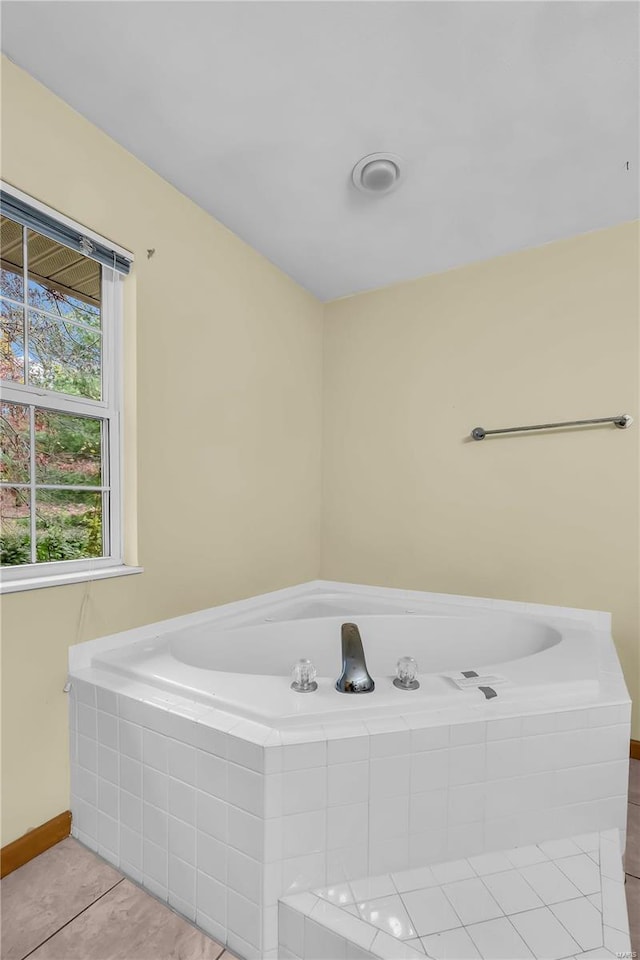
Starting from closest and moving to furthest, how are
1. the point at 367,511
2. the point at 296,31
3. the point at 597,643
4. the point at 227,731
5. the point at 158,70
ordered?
the point at 227,731 < the point at 296,31 < the point at 158,70 < the point at 597,643 < the point at 367,511

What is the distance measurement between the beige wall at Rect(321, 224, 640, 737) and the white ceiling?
1.05 feet

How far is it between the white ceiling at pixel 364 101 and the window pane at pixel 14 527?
1.25 meters

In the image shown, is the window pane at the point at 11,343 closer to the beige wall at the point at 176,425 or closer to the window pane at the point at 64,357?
the window pane at the point at 64,357

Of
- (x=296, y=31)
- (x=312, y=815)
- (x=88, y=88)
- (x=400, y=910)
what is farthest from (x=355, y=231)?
(x=400, y=910)

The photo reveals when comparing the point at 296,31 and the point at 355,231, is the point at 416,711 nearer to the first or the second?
the point at 296,31

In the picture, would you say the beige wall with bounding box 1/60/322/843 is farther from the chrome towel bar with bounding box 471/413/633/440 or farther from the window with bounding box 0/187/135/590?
the chrome towel bar with bounding box 471/413/633/440

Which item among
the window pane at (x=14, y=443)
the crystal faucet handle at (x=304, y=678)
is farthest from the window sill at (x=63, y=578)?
the crystal faucet handle at (x=304, y=678)

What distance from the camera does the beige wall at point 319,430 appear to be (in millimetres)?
1523

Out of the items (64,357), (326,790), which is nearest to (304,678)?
(326,790)

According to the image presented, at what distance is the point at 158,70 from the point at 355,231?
1.00m

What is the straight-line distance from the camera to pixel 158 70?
144 centimetres

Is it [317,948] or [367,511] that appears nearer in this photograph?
[317,948]

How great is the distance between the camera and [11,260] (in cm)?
152

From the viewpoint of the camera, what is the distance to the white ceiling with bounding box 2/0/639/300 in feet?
4.27
